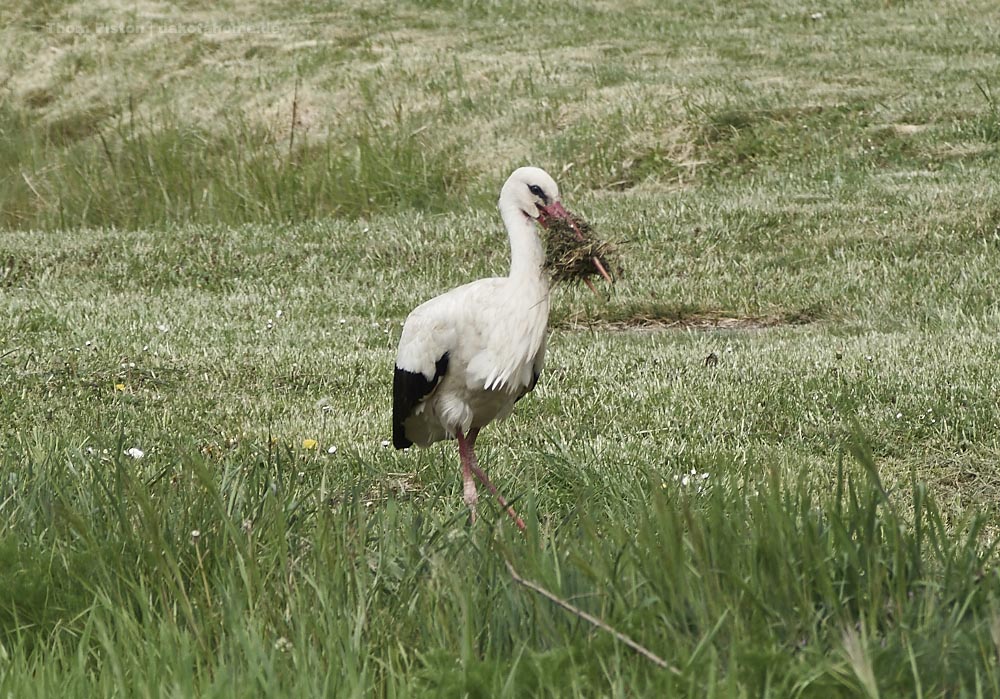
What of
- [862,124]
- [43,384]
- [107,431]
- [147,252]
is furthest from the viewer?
[862,124]

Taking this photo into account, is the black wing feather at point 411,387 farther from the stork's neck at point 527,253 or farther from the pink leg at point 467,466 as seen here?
the stork's neck at point 527,253

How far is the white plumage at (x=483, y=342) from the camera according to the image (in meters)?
4.76

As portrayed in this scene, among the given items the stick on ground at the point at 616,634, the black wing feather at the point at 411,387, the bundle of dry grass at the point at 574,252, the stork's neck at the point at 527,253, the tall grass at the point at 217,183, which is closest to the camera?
the stick on ground at the point at 616,634

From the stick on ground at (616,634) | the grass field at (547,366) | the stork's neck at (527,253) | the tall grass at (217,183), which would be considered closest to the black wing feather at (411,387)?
the grass field at (547,366)

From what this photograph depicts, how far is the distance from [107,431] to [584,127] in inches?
375

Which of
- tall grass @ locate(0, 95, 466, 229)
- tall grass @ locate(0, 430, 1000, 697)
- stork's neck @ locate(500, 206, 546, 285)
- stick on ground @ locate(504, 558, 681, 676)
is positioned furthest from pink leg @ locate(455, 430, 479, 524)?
tall grass @ locate(0, 95, 466, 229)

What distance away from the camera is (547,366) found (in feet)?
25.5

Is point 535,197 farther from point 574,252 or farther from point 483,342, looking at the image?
point 483,342

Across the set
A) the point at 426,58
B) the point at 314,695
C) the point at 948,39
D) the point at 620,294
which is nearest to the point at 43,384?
the point at 620,294

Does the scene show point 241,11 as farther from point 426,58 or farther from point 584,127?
point 584,127

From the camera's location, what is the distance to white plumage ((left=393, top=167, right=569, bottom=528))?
4.76 meters

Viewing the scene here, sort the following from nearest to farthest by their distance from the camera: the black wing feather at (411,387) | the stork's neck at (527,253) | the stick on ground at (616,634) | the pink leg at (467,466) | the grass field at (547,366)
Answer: the stick on ground at (616,634) < the grass field at (547,366) < the stork's neck at (527,253) < the pink leg at (467,466) < the black wing feather at (411,387)

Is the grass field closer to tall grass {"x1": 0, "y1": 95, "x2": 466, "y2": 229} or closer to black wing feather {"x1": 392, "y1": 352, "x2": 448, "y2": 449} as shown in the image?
tall grass {"x1": 0, "y1": 95, "x2": 466, "y2": 229}

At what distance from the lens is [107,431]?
605 cm
